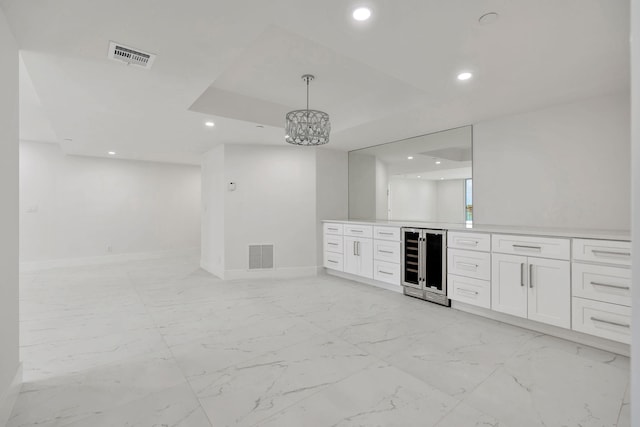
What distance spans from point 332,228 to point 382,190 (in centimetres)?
103

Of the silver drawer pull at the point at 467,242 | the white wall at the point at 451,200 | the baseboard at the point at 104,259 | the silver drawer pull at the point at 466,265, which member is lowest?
the baseboard at the point at 104,259

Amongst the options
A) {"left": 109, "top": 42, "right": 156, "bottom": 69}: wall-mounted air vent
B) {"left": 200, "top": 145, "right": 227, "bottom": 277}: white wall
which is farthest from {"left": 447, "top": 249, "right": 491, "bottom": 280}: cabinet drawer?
{"left": 200, "top": 145, "right": 227, "bottom": 277}: white wall

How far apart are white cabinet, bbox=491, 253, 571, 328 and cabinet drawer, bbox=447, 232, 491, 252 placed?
14 centimetres

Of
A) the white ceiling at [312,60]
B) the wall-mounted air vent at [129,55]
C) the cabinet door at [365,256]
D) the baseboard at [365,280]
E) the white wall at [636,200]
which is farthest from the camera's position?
the cabinet door at [365,256]

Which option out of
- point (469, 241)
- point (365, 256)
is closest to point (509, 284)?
point (469, 241)

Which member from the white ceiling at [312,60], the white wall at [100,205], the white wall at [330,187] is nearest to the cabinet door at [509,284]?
the white ceiling at [312,60]

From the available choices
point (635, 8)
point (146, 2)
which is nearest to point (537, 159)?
point (635, 8)

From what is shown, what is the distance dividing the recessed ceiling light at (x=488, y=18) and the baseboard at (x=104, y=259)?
7.21 meters

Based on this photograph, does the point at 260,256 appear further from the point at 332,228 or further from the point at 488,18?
the point at 488,18

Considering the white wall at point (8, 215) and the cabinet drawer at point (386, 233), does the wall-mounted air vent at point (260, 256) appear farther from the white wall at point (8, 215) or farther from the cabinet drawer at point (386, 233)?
the white wall at point (8, 215)

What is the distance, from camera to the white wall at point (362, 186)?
5.29 m

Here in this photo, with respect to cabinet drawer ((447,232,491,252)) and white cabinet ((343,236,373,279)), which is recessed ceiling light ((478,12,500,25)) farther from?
white cabinet ((343,236,373,279))

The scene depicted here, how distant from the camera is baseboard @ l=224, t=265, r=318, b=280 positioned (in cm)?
496

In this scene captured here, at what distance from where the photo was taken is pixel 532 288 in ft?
9.05
